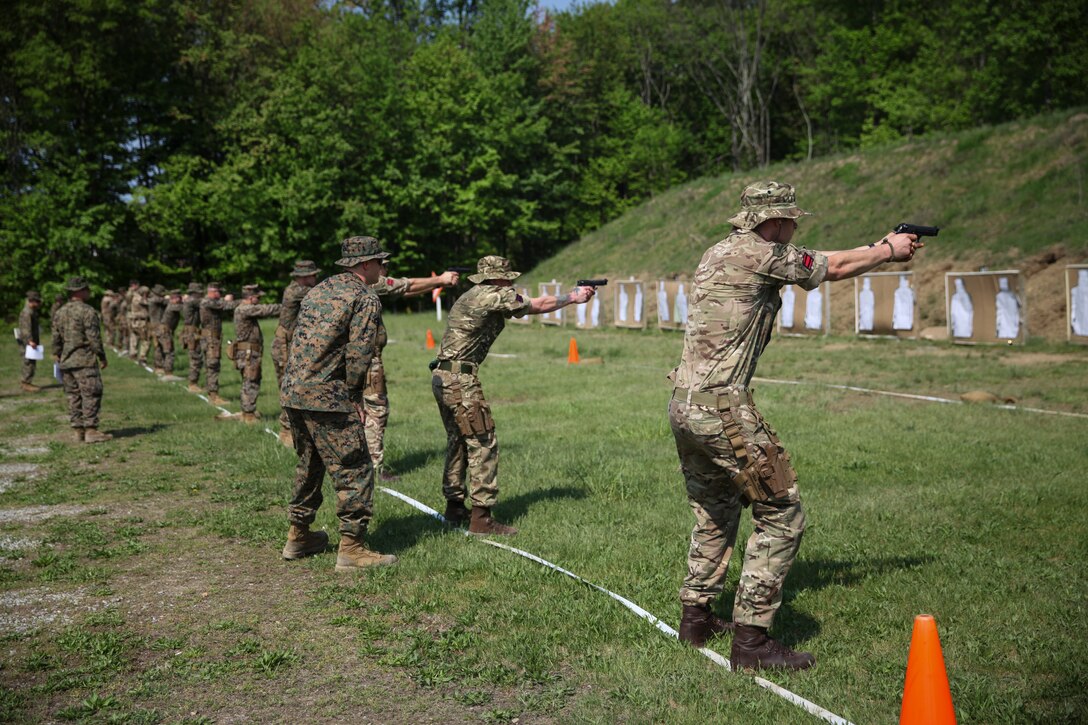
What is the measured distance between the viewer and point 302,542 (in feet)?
24.9

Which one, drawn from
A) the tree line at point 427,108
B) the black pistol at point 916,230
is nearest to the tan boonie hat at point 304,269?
the black pistol at point 916,230

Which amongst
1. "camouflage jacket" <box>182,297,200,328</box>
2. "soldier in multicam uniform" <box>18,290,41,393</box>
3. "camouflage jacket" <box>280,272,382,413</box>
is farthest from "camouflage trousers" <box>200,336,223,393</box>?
"camouflage jacket" <box>280,272,382,413</box>

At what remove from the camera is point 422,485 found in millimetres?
10016

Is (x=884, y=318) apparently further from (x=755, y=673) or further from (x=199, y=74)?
(x=199, y=74)

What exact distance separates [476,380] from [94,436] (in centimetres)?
877

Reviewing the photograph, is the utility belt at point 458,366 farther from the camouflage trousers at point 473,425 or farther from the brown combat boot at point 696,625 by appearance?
the brown combat boot at point 696,625

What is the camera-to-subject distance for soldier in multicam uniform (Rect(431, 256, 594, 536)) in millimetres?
7957

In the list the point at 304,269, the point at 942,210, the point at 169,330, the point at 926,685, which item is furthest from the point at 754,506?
the point at 942,210

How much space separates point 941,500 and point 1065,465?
6.86ft

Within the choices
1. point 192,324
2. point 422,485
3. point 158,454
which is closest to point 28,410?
point 192,324

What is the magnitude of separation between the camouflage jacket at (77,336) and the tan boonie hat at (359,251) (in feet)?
26.6

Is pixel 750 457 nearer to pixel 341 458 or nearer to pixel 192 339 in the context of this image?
pixel 341 458

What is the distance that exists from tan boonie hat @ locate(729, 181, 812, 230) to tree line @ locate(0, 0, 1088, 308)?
144 ft

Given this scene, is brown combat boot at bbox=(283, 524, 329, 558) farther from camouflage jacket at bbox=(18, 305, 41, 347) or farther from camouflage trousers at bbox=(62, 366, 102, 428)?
camouflage jacket at bbox=(18, 305, 41, 347)
